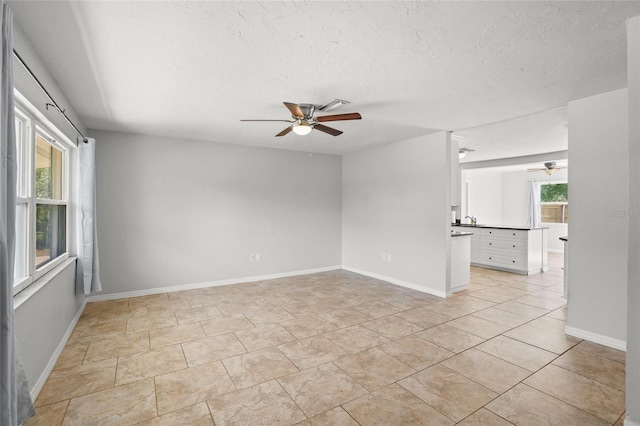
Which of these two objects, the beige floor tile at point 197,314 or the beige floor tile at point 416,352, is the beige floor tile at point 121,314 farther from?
the beige floor tile at point 416,352

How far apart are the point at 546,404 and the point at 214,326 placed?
119 inches

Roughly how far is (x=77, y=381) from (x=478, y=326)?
3.76m

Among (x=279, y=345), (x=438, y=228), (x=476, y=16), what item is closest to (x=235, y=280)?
(x=279, y=345)

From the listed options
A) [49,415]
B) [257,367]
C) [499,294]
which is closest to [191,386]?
[257,367]

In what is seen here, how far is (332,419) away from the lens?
6.45 ft

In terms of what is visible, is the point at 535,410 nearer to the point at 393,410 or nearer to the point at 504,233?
the point at 393,410

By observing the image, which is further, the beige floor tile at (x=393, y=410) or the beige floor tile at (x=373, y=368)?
the beige floor tile at (x=373, y=368)

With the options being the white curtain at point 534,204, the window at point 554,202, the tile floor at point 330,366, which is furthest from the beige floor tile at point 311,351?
the window at point 554,202

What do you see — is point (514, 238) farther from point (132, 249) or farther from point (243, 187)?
point (132, 249)

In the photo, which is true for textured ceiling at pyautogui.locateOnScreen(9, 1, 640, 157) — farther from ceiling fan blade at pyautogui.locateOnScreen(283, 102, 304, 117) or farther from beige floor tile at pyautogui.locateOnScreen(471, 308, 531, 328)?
beige floor tile at pyautogui.locateOnScreen(471, 308, 531, 328)

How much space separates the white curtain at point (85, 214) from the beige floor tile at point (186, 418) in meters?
2.31

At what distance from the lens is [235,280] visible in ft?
17.7

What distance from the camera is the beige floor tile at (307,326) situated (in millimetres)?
3307

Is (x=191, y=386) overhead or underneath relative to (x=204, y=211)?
underneath
